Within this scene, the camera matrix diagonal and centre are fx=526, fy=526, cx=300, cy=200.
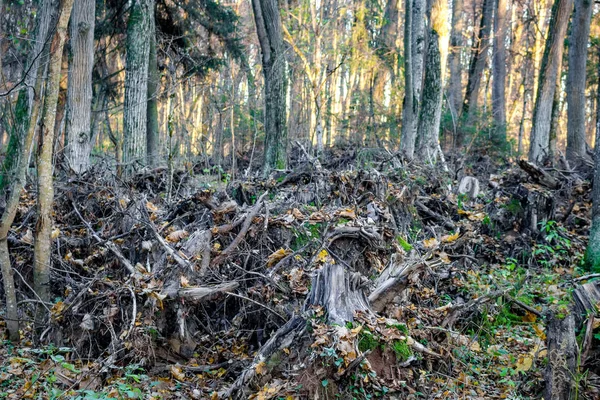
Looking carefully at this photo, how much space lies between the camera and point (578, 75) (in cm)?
1384

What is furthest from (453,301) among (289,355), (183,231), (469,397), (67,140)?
(67,140)

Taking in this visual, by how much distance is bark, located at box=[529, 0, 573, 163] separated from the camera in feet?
40.1

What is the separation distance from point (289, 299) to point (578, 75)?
12.4m

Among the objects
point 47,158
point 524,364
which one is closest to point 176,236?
point 47,158

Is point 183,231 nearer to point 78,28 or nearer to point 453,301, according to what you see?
point 453,301

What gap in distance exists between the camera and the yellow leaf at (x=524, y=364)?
4111mm

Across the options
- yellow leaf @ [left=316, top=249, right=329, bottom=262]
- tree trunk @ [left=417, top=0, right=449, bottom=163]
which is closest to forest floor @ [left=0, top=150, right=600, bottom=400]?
yellow leaf @ [left=316, top=249, right=329, bottom=262]

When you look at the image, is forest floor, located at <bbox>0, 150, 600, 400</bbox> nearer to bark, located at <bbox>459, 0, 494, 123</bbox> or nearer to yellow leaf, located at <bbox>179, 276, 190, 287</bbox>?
yellow leaf, located at <bbox>179, 276, 190, 287</bbox>

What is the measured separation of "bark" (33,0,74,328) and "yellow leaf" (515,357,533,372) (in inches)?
166

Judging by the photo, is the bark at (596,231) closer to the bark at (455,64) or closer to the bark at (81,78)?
the bark at (81,78)

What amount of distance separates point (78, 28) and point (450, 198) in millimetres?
7359

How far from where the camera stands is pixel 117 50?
15094 millimetres

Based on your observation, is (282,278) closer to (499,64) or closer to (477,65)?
(477,65)

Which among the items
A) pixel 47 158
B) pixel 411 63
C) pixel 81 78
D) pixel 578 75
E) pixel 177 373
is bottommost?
pixel 177 373
